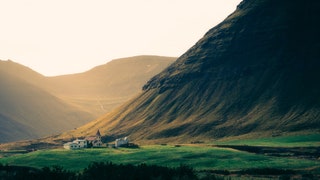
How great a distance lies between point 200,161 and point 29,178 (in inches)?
2926

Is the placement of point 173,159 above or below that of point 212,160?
above

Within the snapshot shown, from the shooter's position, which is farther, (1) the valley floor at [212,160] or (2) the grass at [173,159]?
(2) the grass at [173,159]

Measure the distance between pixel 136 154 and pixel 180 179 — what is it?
279 feet

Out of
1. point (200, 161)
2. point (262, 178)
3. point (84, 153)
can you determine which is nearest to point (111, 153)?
point (84, 153)

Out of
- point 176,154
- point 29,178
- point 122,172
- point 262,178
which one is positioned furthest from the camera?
point 176,154

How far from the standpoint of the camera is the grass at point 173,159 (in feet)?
515

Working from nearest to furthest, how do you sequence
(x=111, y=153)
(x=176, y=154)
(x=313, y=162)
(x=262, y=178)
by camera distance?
(x=262, y=178) → (x=313, y=162) → (x=176, y=154) → (x=111, y=153)

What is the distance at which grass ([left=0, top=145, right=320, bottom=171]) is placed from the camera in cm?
15700

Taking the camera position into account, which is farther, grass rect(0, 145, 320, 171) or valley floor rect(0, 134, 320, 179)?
grass rect(0, 145, 320, 171)

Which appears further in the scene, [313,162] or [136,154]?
[136,154]

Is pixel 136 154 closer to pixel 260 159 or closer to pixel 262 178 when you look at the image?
pixel 260 159

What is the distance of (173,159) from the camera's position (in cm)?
17075

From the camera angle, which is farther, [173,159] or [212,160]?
[173,159]

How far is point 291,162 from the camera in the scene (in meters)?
159
